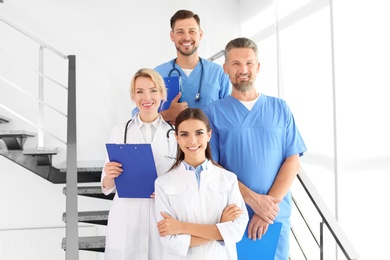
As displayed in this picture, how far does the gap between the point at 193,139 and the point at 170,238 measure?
0.99 feet

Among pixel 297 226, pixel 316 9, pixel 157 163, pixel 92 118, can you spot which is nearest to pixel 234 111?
pixel 157 163

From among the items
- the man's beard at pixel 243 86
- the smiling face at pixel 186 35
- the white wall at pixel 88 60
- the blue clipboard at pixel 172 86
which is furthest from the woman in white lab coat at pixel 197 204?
the white wall at pixel 88 60

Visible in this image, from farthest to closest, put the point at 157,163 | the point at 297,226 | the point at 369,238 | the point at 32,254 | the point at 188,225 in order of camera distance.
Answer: the point at 32,254 < the point at 297,226 < the point at 369,238 < the point at 157,163 < the point at 188,225

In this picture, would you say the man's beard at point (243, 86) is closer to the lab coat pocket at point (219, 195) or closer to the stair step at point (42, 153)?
the lab coat pocket at point (219, 195)

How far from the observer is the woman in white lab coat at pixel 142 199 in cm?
172

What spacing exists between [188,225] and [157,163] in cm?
32

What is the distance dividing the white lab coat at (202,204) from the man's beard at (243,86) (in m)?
0.35

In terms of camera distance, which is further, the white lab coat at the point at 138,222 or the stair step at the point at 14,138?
the stair step at the point at 14,138

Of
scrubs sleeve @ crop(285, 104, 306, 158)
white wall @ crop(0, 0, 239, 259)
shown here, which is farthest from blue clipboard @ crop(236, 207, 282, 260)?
white wall @ crop(0, 0, 239, 259)

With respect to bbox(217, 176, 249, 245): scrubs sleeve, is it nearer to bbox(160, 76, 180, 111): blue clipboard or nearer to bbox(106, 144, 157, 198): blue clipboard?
bbox(106, 144, 157, 198): blue clipboard

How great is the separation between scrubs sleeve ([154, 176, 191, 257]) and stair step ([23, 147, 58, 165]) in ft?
6.08

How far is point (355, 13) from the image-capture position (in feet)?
8.35

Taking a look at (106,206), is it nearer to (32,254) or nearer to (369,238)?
(32,254)

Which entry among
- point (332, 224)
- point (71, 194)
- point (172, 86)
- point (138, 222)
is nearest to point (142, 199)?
point (138, 222)
